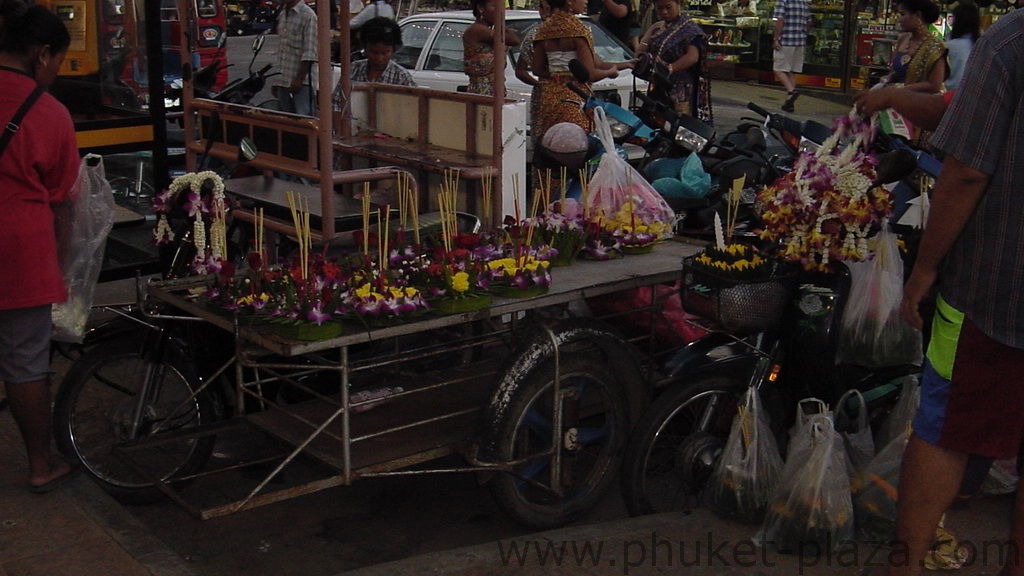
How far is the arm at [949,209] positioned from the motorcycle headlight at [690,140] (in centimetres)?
391

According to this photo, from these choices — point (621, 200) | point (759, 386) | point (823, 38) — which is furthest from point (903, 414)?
point (823, 38)

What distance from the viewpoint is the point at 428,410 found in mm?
4129

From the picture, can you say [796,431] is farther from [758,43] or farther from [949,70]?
[758,43]

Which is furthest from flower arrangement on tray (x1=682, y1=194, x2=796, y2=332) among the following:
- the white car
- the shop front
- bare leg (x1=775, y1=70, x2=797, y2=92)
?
bare leg (x1=775, y1=70, x2=797, y2=92)

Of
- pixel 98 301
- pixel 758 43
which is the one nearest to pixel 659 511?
pixel 98 301

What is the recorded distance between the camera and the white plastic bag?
187 inches

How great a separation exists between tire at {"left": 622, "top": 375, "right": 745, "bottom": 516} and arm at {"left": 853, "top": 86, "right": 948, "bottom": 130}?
1.06m

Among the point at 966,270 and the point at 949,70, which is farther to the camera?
the point at 949,70

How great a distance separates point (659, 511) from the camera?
3.98 meters

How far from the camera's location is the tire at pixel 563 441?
3.78 metres

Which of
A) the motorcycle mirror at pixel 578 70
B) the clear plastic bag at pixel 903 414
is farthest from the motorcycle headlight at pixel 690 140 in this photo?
the clear plastic bag at pixel 903 414

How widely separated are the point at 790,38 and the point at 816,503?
40.5 feet

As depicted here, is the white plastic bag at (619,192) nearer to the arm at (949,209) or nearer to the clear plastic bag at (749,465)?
the clear plastic bag at (749,465)

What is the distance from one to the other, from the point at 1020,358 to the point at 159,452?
3.01 metres
